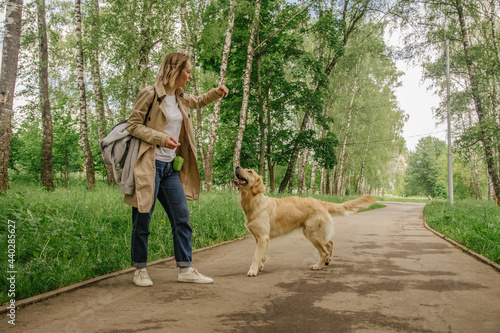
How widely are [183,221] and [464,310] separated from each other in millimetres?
2862

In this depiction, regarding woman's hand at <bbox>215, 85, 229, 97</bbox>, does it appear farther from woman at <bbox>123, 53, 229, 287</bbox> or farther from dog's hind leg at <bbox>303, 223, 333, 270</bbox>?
dog's hind leg at <bbox>303, 223, 333, 270</bbox>

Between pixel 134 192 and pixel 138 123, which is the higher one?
pixel 138 123

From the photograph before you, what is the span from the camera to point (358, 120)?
35.4 metres

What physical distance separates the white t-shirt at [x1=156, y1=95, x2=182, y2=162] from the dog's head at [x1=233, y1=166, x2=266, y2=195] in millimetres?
1130

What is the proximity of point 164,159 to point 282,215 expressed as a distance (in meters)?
2.08

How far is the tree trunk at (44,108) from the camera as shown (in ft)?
45.0

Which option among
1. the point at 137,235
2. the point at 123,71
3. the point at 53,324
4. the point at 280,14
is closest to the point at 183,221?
the point at 137,235

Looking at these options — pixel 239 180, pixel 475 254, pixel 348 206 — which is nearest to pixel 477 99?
pixel 475 254

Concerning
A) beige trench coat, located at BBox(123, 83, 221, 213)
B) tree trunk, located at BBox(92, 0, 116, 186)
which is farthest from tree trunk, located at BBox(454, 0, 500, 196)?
beige trench coat, located at BBox(123, 83, 221, 213)

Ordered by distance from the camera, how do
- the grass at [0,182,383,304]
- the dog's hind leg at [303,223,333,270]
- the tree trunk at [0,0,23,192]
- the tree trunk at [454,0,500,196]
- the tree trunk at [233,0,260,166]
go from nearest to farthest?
the grass at [0,182,383,304]
the dog's hind leg at [303,223,333,270]
the tree trunk at [0,0,23,192]
the tree trunk at [233,0,260,166]
the tree trunk at [454,0,500,196]

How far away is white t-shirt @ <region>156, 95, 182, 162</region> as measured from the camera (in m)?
4.03

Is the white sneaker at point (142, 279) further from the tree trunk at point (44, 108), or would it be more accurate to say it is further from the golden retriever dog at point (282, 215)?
the tree trunk at point (44, 108)

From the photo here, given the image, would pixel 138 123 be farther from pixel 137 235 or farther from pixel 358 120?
pixel 358 120

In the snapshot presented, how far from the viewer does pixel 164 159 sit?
403cm
